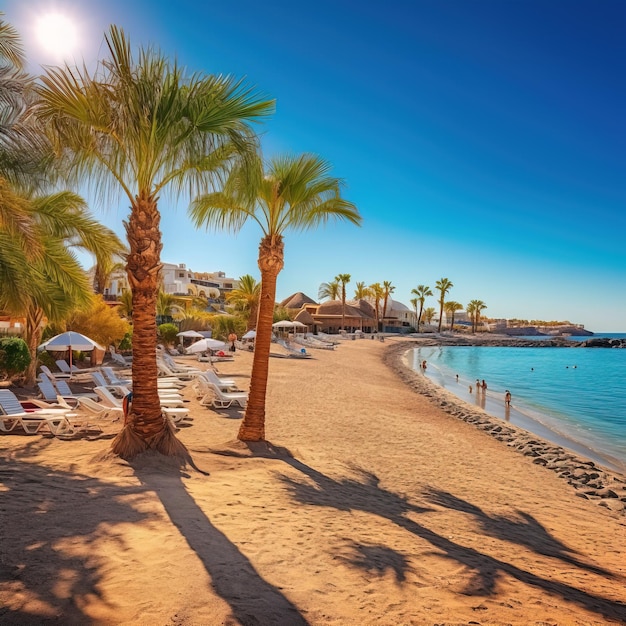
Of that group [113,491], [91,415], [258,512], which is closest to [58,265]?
[91,415]

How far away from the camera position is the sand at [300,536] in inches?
123

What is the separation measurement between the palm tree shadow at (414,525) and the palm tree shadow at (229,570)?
1458 millimetres

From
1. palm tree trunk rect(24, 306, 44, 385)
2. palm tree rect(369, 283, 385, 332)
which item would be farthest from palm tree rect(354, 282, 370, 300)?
palm tree trunk rect(24, 306, 44, 385)

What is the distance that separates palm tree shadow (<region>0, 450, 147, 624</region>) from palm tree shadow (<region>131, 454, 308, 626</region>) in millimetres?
440

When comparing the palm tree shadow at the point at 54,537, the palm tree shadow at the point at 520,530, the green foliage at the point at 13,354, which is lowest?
the palm tree shadow at the point at 520,530

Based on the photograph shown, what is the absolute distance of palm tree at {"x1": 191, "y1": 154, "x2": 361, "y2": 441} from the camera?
8.17m

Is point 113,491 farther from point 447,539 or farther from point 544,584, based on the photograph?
point 544,584

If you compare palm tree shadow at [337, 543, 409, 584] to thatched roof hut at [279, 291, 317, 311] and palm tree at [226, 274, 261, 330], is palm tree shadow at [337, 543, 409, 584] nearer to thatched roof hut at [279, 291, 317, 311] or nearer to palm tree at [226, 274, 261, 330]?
palm tree at [226, 274, 261, 330]

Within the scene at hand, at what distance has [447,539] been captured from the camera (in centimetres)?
496

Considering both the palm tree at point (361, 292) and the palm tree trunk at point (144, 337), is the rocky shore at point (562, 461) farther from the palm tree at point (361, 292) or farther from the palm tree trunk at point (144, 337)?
the palm tree at point (361, 292)

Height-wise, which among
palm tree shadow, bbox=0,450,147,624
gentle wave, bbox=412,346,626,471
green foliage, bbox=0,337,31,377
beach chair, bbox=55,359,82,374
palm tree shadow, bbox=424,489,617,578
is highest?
green foliage, bbox=0,337,31,377

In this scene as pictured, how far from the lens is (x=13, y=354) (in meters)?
13.3

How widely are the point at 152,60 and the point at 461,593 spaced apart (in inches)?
276

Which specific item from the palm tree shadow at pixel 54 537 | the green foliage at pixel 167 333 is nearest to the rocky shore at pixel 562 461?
the palm tree shadow at pixel 54 537
